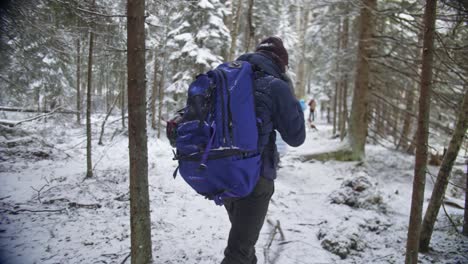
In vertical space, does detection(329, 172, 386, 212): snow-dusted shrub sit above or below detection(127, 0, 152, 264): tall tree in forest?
below

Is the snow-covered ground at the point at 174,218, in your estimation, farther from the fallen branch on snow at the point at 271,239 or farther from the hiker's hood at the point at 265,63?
the hiker's hood at the point at 265,63

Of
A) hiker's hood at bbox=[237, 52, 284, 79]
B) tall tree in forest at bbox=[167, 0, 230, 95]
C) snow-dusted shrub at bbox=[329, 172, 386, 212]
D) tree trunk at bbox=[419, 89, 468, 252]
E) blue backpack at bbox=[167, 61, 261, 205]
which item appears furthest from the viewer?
tall tree in forest at bbox=[167, 0, 230, 95]

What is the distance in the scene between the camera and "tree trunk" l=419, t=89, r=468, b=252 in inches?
188

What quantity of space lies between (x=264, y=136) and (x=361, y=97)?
10186mm

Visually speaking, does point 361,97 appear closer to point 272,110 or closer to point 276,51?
point 276,51

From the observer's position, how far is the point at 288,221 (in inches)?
250

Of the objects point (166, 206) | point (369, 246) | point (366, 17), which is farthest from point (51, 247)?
point (366, 17)

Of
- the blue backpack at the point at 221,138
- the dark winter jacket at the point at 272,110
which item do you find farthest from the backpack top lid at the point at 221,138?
the dark winter jacket at the point at 272,110

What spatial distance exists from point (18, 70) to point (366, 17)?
36.6 feet

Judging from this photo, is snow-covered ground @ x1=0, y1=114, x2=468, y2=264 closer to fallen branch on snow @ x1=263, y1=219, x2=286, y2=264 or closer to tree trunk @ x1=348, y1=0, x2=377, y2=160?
fallen branch on snow @ x1=263, y1=219, x2=286, y2=264

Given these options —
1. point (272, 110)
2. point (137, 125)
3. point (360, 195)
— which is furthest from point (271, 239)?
point (360, 195)

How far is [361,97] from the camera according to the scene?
37.5ft

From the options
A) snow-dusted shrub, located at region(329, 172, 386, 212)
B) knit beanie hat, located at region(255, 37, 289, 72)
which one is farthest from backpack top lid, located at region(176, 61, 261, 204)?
snow-dusted shrub, located at region(329, 172, 386, 212)

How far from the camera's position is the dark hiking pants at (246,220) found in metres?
2.65
